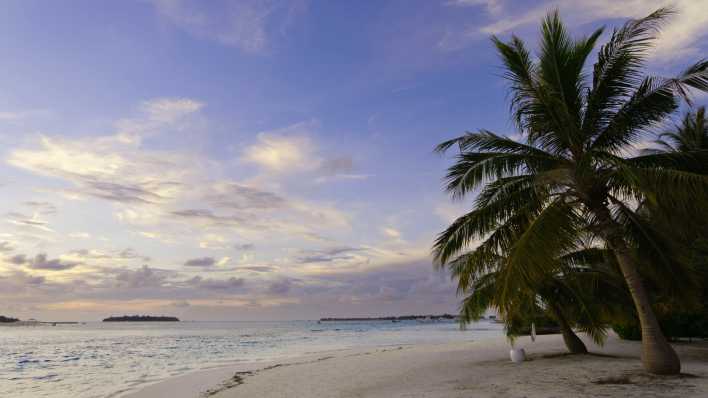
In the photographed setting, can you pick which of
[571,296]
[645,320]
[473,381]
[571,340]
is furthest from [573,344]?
[645,320]

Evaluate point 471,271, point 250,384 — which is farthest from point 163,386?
point 471,271

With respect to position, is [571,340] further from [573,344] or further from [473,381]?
[473,381]

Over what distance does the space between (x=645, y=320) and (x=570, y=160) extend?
13.2 feet

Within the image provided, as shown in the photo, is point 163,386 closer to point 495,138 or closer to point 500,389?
point 500,389

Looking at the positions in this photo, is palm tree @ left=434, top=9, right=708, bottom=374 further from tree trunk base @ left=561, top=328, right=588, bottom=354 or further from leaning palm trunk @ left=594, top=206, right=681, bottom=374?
tree trunk base @ left=561, top=328, right=588, bottom=354

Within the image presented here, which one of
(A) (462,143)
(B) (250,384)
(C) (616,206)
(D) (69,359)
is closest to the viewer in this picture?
(C) (616,206)

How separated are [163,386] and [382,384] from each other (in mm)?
8660

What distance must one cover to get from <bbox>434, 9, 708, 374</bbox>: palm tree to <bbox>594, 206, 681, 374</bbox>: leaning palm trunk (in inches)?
0.9

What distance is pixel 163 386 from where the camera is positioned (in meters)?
16.7

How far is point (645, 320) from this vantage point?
1030cm

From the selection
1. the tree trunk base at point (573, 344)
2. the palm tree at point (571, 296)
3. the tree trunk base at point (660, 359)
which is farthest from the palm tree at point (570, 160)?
the tree trunk base at point (573, 344)

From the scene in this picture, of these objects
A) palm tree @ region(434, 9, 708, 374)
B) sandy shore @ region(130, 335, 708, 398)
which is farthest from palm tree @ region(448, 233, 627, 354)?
palm tree @ region(434, 9, 708, 374)

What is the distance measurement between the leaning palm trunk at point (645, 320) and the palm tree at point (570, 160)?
0.07 ft

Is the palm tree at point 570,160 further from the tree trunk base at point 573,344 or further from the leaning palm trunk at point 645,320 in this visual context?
the tree trunk base at point 573,344
